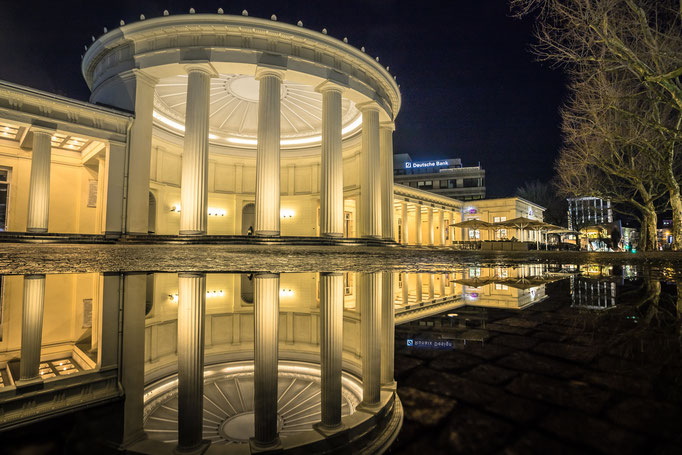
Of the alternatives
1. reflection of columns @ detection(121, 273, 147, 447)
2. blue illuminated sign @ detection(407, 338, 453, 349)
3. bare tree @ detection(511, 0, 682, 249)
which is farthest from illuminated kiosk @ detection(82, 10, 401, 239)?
blue illuminated sign @ detection(407, 338, 453, 349)

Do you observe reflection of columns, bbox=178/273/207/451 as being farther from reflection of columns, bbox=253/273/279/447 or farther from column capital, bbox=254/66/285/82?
column capital, bbox=254/66/285/82

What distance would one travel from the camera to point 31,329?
228 centimetres

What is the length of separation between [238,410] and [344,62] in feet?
67.3

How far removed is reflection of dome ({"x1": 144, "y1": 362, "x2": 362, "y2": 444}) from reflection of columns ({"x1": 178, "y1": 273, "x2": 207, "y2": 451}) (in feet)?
0.09

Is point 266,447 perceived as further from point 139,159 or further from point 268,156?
point 139,159

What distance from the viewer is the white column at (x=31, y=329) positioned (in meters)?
1.60

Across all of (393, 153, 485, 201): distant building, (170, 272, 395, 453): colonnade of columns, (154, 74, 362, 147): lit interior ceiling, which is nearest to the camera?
(170, 272, 395, 453): colonnade of columns

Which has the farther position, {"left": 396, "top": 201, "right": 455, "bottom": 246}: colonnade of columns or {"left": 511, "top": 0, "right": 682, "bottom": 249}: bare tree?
{"left": 396, "top": 201, "right": 455, "bottom": 246}: colonnade of columns

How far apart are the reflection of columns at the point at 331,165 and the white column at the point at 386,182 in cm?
561

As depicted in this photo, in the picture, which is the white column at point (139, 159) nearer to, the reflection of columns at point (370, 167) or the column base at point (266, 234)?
the column base at point (266, 234)

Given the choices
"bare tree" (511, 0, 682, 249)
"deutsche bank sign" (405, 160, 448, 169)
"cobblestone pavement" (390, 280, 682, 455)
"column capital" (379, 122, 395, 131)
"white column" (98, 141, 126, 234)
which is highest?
"deutsche bank sign" (405, 160, 448, 169)

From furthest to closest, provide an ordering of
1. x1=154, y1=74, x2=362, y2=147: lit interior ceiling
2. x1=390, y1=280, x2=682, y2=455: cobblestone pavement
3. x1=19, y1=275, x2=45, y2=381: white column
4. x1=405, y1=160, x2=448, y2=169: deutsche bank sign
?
1. x1=405, y1=160, x2=448, y2=169: deutsche bank sign
2. x1=154, y1=74, x2=362, y2=147: lit interior ceiling
3. x1=19, y1=275, x2=45, y2=381: white column
4. x1=390, y1=280, x2=682, y2=455: cobblestone pavement

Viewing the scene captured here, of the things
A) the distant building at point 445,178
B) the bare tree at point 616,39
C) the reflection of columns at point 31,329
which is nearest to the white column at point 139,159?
the reflection of columns at point 31,329

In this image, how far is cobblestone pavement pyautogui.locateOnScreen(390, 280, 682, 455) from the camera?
70 cm
